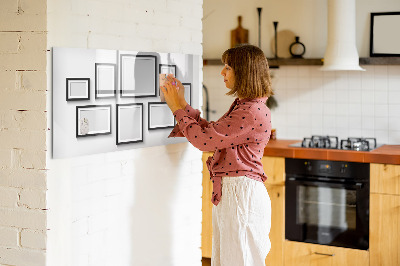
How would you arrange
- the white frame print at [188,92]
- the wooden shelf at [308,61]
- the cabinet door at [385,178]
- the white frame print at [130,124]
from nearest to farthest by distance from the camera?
the white frame print at [130,124], the white frame print at [188,92], the cabinet door at [385,178], the wooden shelf at [308,61]

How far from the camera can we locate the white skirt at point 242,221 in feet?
9.41

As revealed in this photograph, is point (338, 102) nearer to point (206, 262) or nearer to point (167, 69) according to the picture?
point (206, 262)

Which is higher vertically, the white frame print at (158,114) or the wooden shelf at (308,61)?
the wooden shelf at (308,61)

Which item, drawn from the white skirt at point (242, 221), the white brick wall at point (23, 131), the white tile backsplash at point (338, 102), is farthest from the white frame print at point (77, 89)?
the white tile backsplash at point (338, 102)

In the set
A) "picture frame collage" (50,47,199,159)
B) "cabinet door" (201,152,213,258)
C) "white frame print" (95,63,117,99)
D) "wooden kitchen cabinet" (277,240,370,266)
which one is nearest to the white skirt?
"picture frame collage" (50,47,199,159)

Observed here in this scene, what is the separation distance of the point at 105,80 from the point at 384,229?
2538 mm

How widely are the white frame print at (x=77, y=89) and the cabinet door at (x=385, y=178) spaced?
8.12ft

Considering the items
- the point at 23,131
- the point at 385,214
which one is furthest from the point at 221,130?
the point at 385,214

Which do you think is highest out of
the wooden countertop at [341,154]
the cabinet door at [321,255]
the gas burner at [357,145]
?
the gas burner at [357,145]

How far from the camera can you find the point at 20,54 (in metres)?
2.39

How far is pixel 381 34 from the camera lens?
4875 mm

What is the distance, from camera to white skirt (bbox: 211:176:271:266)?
2.87m

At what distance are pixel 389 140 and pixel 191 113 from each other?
99.9 inches

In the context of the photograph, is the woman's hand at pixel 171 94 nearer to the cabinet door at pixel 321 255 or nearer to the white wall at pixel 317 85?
the cabinet door at pixel 321 255
